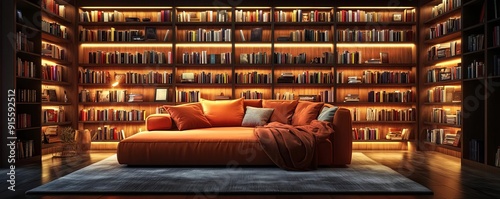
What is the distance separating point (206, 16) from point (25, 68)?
3169 mm

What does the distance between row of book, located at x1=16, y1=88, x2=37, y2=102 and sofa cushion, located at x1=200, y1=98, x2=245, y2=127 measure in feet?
7.83

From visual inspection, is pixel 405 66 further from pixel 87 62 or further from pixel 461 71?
pixel 87 62

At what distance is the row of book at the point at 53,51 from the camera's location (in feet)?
23.6

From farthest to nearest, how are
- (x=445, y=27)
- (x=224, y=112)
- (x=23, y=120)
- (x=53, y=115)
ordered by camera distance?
1. (x=53, y=115)
2. (x=445, y=27)
3. (x=224, y=112)
4. (x=23, y=120)

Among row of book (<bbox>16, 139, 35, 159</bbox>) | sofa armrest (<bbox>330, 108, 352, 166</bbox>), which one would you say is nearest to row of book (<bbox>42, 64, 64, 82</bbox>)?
row of book (<bbox>16, 139, 35, 159</bbox>)

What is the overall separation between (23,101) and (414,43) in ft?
20.6

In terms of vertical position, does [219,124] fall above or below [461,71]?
below

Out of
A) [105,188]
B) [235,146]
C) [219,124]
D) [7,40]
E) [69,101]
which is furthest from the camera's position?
[69,101]

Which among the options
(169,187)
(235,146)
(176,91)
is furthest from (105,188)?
(176,91)

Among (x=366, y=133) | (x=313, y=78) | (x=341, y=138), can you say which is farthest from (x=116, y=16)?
(x=366, y=133)

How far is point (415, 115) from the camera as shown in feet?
26.8

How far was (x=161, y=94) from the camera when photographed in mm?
8211

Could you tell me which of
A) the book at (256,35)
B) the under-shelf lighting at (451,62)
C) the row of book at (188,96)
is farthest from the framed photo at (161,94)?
the under-shelf lighting at (451,62)

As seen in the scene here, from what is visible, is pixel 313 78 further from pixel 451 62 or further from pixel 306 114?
pixel 451 62
